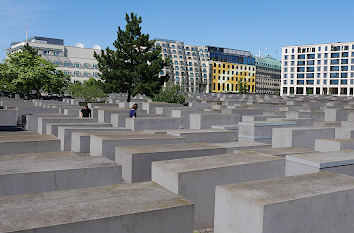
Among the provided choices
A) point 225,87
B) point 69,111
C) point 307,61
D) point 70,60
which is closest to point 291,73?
point 307,61

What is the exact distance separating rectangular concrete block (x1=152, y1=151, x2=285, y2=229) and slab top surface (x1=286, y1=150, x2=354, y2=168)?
17.8 inches

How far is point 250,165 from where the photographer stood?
6.98m

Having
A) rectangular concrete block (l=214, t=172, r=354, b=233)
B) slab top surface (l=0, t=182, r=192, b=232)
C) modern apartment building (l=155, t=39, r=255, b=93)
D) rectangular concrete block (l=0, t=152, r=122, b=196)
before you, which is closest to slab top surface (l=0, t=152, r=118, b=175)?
rectangular concrete block (l=0, t=152, r=122, b=196)

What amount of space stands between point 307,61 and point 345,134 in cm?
10180

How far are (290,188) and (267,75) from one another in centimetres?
15746

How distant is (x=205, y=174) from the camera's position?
21.0ft

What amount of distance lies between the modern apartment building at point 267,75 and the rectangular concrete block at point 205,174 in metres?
148

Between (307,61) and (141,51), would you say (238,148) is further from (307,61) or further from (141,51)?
(307,61)

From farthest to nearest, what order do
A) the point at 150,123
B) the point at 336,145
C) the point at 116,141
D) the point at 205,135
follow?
the point at 150,123, the point at 205,135, the point at 116,141, the point at 336,145

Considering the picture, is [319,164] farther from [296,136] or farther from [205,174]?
[296,136]

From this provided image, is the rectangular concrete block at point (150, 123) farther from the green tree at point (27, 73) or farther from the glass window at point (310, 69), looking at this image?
the glass window at point (310, 69)

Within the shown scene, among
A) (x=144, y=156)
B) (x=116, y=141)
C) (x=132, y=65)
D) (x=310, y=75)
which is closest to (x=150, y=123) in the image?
(x=116, y=141)

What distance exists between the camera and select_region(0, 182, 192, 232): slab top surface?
4070 millimetres

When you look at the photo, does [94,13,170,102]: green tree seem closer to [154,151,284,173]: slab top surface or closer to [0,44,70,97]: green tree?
[0,44,70,97]: green tree
